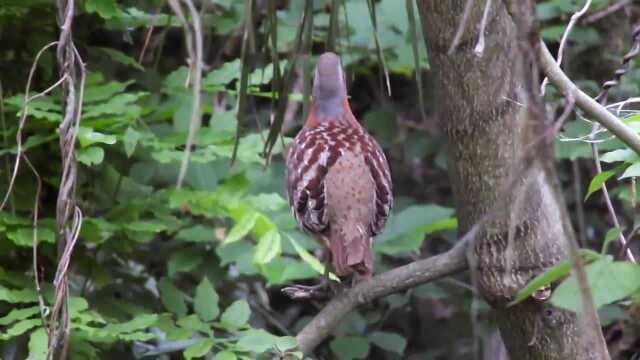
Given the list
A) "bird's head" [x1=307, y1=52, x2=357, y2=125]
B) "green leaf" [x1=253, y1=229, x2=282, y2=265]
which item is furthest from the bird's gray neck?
"green leaf" [x1=253, y1=229, x2=282, y2=265]

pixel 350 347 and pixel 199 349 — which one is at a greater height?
pixel 199 349

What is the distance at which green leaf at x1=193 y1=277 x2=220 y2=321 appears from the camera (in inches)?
115

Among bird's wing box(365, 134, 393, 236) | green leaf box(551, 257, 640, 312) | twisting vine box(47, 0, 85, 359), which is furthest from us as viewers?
bird's wing box(365, 134, 393, 236)

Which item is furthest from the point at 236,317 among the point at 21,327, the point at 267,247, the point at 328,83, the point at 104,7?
the point at 328,83

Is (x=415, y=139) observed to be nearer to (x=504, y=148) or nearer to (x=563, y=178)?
(x=563, y=178)

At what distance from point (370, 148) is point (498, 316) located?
0.91 metres

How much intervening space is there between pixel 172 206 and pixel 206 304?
1.27 feet

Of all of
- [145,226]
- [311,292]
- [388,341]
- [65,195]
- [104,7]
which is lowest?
[388,341]

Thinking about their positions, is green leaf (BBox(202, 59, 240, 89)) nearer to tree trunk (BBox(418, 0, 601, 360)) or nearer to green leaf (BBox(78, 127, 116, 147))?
green leaf (BBox(78, 127, 116, 147))

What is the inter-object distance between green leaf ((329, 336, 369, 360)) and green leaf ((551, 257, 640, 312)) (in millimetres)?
2430

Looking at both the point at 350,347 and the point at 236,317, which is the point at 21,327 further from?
the point at 350,347

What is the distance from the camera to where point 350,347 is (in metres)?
3.74

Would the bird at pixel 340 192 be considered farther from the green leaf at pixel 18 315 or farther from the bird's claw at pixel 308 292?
the green leaf at pixel 18 315

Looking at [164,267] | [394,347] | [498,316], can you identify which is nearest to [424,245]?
[394,347]
